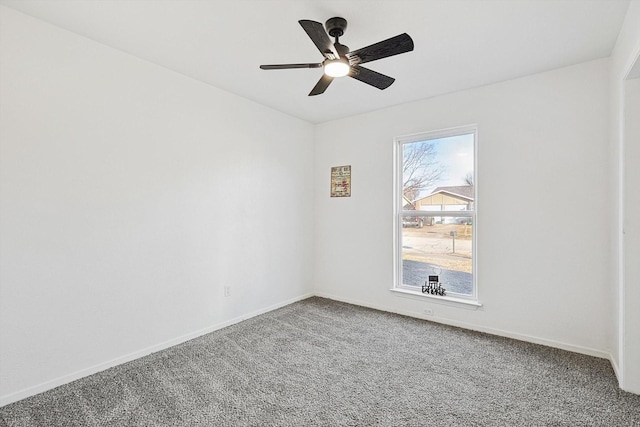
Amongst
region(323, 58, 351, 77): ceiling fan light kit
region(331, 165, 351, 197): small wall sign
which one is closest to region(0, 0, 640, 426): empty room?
region(323, 58, 351, 77): ceiling fan light kit

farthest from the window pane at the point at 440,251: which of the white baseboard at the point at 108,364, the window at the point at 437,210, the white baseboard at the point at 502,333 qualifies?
the white baseboard at the point at 108,364

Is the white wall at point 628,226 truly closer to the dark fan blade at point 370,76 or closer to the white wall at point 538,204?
the white wall at point 538,204

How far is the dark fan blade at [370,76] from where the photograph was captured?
229cm

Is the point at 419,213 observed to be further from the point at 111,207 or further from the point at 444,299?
the point at 111,207

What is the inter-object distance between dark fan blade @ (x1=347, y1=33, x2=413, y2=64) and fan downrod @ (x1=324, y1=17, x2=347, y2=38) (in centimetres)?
22

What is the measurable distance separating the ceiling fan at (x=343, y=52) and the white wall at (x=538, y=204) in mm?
1490

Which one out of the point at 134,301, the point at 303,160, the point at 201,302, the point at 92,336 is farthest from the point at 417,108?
the point at 92,336

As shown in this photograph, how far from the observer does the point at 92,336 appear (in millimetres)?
2443

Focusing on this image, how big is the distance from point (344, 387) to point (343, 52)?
2.34m

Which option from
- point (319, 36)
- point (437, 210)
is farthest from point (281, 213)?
point (319, 36)

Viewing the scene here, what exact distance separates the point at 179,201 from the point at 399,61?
7.91 feet

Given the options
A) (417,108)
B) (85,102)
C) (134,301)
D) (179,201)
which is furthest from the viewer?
(417,108)

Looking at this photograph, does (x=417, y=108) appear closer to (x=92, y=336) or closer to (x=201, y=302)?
(x=201, y=302)

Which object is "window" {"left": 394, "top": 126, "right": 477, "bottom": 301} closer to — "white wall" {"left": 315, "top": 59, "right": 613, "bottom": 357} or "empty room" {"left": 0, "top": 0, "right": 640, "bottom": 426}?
"empty room" {"left": 0, "top": 0, "right": 640, "bottom": 426}
